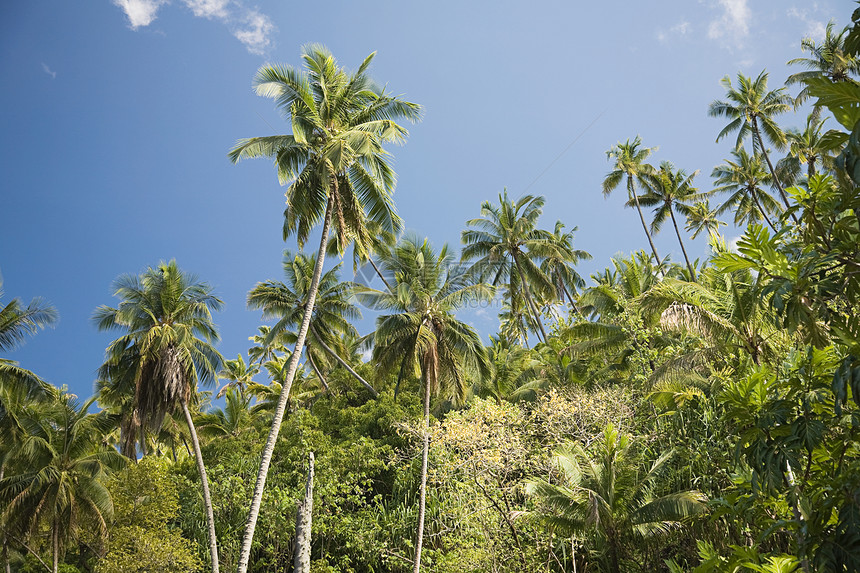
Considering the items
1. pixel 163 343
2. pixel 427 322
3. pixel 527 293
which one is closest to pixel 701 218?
pixel 527 293

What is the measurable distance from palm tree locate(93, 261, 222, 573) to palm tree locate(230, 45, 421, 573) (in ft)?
16.4

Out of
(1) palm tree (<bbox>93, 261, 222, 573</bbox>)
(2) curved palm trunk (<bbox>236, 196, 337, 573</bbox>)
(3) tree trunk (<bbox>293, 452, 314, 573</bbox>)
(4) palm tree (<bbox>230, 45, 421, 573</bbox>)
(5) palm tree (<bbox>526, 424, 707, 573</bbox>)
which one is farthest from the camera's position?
(1) palm tree (<bbox>93, 261, 222, 573</bbox>)

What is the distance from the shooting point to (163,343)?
16531mm

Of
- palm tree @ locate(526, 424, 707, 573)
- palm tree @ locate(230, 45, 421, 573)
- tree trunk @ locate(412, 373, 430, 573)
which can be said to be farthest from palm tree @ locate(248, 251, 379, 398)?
palm tree @ locate(526, 424, 707, 573)

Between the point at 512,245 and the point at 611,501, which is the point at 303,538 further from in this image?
the point at 512,245

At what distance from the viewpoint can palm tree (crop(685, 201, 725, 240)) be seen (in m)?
28.2

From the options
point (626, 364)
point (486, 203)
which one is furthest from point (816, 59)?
point (626, 364)

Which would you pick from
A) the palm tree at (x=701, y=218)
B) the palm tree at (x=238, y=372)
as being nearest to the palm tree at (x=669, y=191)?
the palm tree at (x=701, y=218)

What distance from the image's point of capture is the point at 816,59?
2320cm

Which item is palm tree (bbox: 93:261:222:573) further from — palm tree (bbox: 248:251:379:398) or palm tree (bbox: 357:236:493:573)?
palm tree (bbox: 357:236:493:573)

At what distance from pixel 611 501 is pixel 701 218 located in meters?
21.3

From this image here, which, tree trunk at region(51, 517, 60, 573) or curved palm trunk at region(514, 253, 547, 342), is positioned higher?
curved palm trunk at region(514, 253, 547, 342)

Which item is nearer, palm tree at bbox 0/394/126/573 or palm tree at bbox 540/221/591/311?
palm tree at bbox 0/394/126/573

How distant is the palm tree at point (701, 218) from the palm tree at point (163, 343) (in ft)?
75.3
